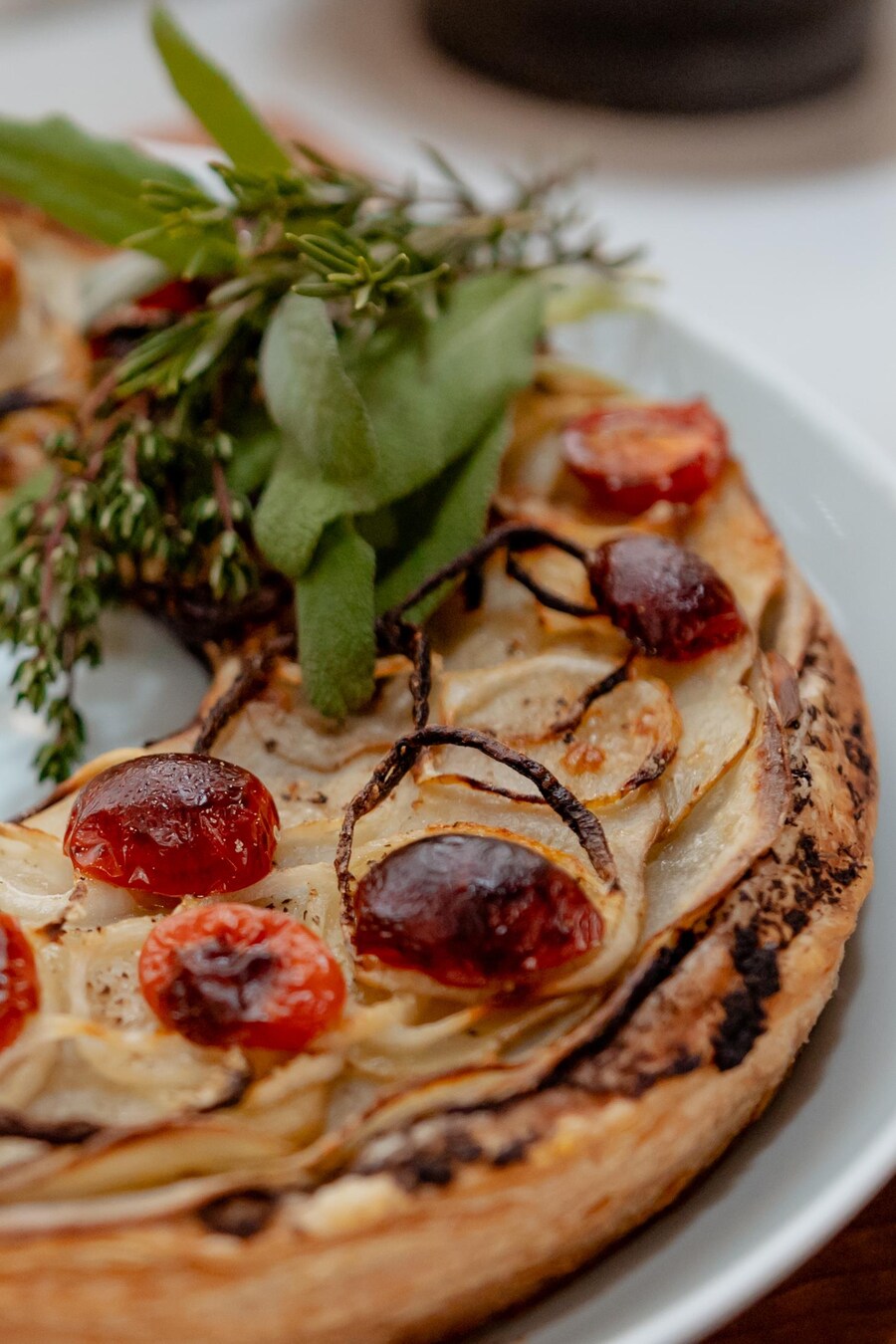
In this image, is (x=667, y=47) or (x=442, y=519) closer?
(x=442, y=519)

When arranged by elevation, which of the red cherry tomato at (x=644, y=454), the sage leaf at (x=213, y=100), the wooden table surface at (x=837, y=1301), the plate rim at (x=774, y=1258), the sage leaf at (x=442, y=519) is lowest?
the wooden table surface at (x=837, y=1301)

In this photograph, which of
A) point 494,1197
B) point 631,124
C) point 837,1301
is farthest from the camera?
point 631,124

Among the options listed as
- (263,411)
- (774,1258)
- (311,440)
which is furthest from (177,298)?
(774,1258)

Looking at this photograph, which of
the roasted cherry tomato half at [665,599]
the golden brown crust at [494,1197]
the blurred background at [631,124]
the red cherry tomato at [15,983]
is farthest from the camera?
the blurred background at [631,124]

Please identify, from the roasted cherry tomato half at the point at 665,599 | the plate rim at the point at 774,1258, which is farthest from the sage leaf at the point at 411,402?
the plate rim at the point at 774,1258

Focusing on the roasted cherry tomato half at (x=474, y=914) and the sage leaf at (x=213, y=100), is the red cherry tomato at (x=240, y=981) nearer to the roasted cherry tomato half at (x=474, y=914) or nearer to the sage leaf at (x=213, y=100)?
the roasted cherry tomato half at (x=474, y=914)

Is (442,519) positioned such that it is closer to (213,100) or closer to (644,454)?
(644,454)

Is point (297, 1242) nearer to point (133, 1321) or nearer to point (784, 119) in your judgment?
point (133, 1321)
